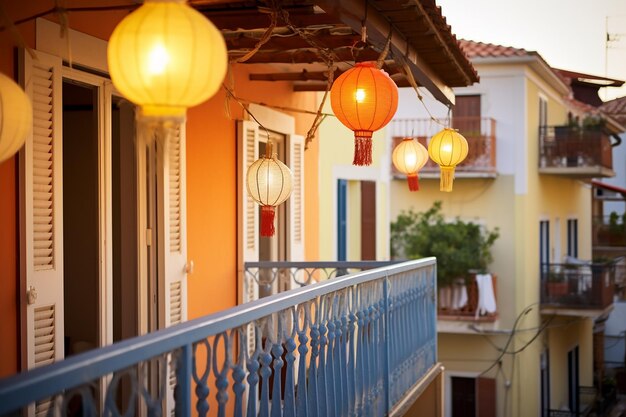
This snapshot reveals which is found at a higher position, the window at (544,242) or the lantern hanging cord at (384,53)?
the lantern hanging cord at (384,53)

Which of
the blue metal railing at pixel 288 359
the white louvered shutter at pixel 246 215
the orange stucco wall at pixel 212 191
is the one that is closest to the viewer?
the blue metal railing at pixel 288 359

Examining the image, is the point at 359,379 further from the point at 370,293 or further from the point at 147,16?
the point at 147,16

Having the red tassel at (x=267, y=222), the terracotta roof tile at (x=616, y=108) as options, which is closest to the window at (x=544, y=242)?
the terracotta roof tile at (x=616, y=108)

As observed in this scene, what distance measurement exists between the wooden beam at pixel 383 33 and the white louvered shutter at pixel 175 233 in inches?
70.8

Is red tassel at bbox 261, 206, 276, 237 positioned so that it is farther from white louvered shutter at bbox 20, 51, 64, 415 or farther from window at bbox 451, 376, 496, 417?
window at bbox 451, 376, 496, 417

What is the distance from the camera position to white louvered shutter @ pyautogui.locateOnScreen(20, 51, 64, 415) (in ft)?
16.7

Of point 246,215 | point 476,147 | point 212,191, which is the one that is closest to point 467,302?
point 476,147

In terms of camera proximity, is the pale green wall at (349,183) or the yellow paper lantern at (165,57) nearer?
the yellow paper lantern at (165,57)

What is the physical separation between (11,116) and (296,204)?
6580mm

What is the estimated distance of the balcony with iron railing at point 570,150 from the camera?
2278 cm

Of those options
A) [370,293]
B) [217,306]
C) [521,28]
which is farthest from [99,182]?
[521,28]

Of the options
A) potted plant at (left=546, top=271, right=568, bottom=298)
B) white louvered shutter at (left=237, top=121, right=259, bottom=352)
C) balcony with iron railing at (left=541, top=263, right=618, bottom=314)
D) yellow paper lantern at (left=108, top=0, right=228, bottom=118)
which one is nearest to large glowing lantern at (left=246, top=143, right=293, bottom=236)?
white louvered shutter at (left=237, top=121, right=259, bottom=352)

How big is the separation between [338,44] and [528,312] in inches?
619

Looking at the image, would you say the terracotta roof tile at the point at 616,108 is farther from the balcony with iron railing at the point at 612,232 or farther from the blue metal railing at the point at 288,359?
the blue metal railing at the point at 288,359
